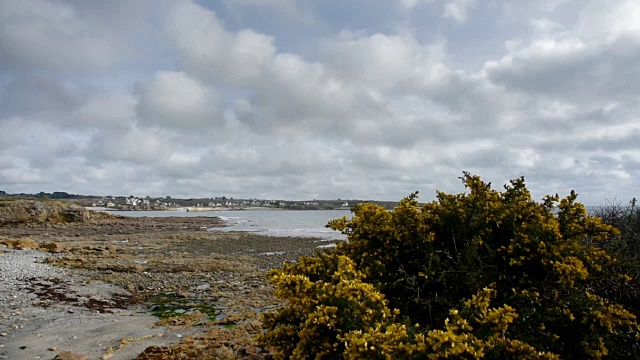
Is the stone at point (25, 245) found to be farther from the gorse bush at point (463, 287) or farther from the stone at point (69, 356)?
the gorse bush at point (463, 287)

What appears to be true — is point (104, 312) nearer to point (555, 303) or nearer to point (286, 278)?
point (286, 278)

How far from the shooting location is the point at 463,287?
461 cm

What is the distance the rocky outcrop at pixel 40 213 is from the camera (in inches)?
1709

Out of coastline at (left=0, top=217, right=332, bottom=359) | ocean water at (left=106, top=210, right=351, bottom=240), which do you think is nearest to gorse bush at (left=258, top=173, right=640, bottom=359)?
coastline at (left=0, top=217, right=332, bottom=359)

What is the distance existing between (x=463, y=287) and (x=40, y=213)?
52008 millimetres

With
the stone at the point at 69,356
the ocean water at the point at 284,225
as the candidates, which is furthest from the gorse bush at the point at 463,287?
the stone at the point at 69,356

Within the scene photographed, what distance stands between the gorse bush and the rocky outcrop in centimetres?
4943

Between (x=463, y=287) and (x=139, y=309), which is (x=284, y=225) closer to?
(x=139, y=309)

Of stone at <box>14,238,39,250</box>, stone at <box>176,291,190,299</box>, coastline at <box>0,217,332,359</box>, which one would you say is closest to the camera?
coastline at <box>0,217,332,359</box>

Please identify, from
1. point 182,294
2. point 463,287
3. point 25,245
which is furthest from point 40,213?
point 463,287

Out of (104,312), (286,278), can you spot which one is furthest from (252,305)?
(286,278)

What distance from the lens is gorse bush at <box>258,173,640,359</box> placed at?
11.6ft

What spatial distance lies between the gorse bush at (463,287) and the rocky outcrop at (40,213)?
49.4 metres

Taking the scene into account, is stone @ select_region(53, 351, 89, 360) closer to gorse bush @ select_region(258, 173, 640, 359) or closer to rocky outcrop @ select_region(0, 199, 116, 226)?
gorse bush @ select_region(258, 173, 640, 359)
